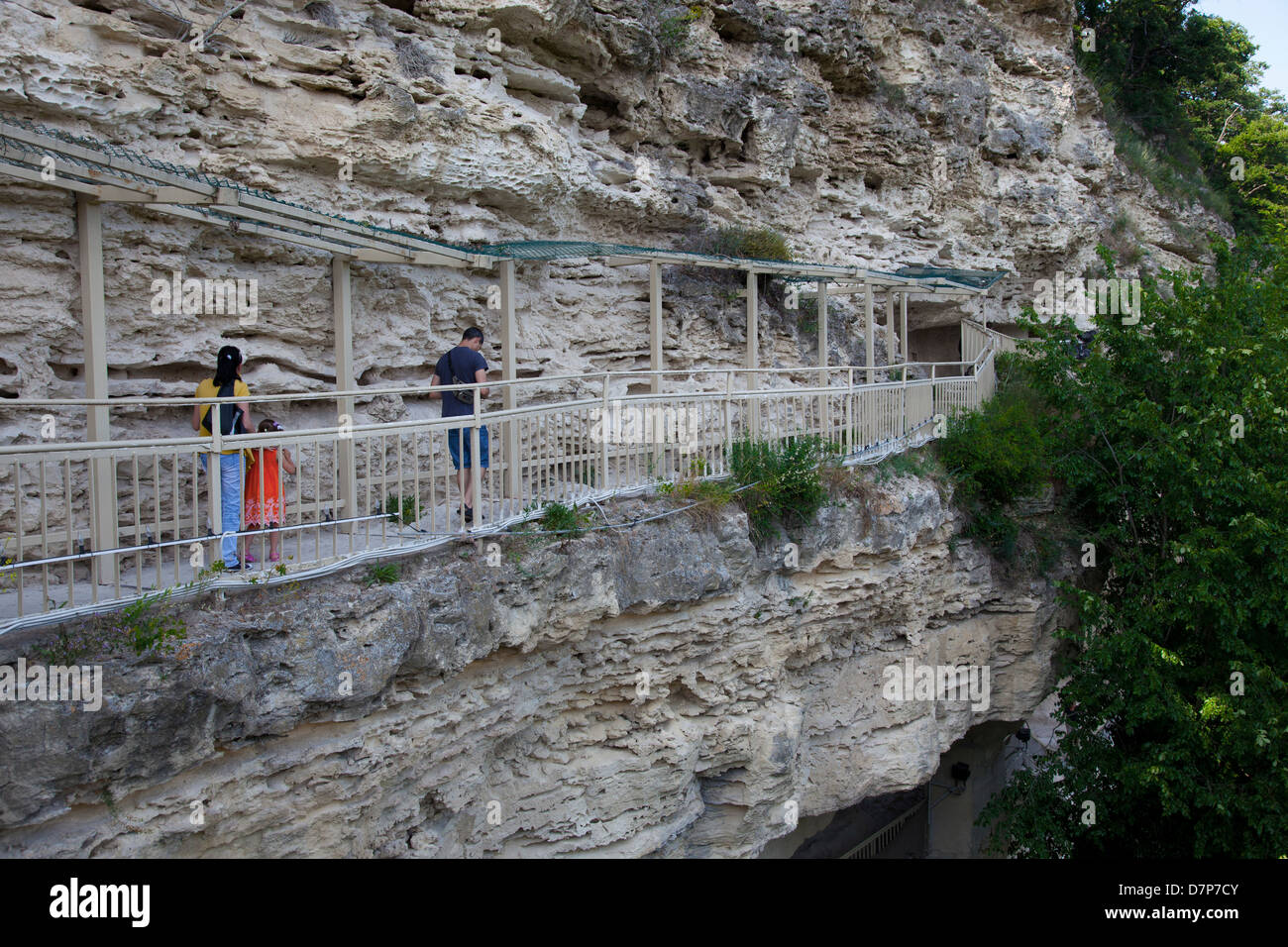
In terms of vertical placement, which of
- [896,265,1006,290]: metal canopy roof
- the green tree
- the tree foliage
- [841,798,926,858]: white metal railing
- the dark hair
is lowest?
[841,798,926,858]: white metal railing

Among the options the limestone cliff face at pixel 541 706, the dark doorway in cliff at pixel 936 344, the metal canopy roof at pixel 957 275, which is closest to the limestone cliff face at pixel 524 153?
the metal canopy roof at pixel 957 275

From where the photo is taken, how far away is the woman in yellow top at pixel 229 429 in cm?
575

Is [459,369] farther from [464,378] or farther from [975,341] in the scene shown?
[975,341]

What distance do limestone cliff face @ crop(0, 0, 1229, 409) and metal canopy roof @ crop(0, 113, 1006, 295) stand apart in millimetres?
544

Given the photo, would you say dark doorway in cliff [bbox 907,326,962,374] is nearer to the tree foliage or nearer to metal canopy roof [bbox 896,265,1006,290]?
metal canopy roof [bbox 896,265,1006,290]

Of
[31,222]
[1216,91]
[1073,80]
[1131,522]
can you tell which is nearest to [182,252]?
[31,222]

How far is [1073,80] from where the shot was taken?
21812 mm

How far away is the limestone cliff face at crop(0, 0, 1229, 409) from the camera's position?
291 inches

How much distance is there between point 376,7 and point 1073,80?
64.0ft

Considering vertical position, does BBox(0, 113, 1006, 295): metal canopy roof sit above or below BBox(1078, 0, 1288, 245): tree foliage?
below

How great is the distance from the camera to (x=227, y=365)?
609cm

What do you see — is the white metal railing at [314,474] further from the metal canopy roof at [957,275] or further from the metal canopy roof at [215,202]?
the metal canopy roof at [957,275]

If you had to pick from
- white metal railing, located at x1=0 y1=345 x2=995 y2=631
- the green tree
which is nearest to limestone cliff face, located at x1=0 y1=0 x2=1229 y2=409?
white metal railing, located at x1=0 y1=345 x2=995 y2=631

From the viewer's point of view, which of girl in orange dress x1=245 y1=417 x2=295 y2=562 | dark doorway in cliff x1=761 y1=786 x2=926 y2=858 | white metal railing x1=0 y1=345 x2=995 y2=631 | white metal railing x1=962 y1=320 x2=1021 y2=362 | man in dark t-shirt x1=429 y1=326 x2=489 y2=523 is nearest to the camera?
white metal railing x1=0 y1=345 x2=995 y2=631
